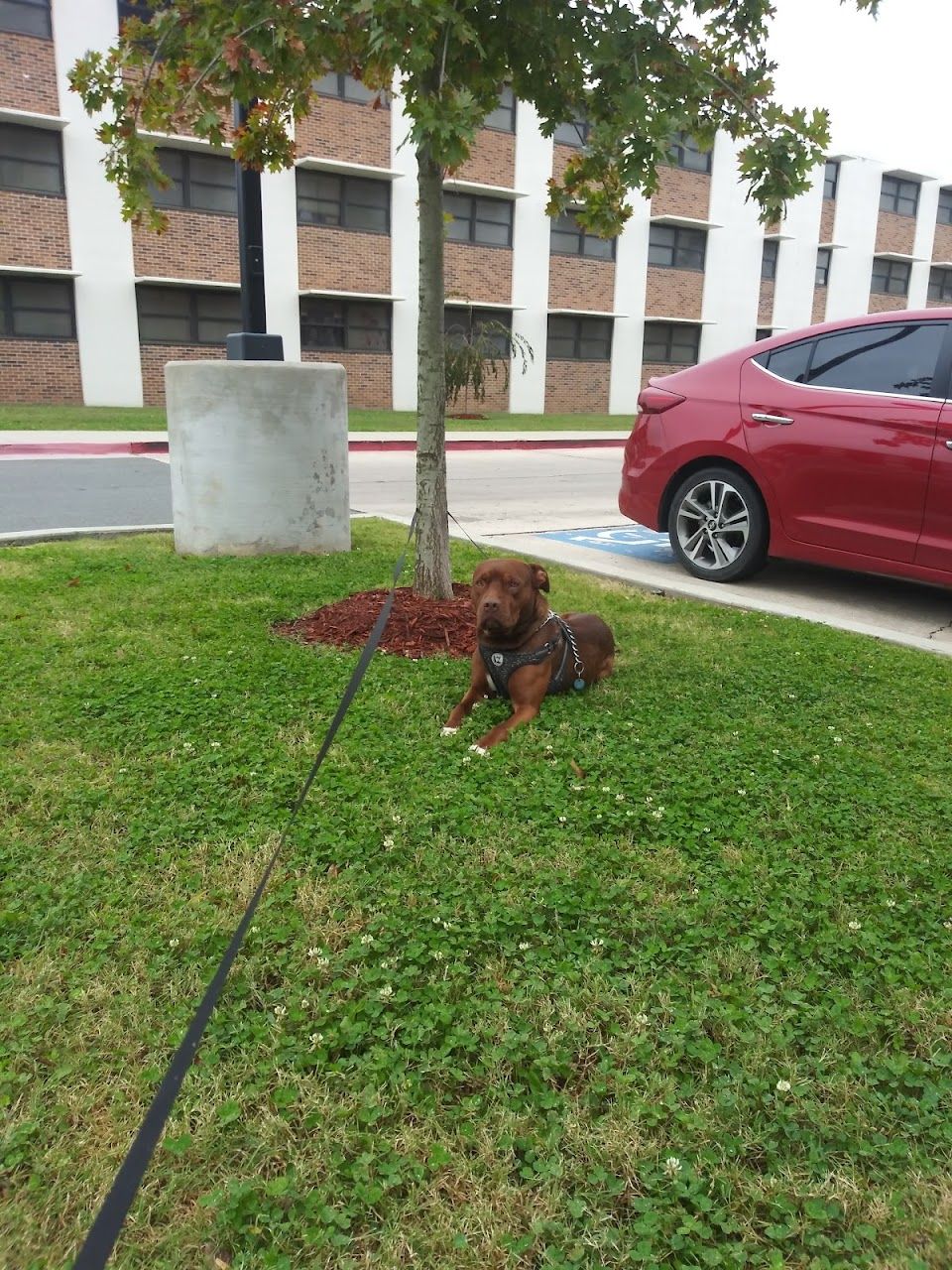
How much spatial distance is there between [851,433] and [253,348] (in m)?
3.87

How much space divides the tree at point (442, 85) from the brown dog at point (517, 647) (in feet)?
4.70

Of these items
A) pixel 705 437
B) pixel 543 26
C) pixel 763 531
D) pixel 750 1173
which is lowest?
pixel 750 1173

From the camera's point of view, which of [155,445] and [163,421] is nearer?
[155,445]

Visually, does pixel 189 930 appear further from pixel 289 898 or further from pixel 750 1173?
pixel 750 1173

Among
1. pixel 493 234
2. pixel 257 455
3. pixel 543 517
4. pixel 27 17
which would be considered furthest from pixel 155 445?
pixel 493 234

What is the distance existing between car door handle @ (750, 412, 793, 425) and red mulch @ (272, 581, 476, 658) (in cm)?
238

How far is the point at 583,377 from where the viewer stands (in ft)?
101

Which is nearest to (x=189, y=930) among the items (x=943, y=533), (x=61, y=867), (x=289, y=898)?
(x=289, y=898)

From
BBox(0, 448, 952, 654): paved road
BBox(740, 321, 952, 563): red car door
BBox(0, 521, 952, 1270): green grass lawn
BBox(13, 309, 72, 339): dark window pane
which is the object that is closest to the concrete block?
BBox(0, 448, 952, 654): paved road

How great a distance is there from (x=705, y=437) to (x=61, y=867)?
5.06 m

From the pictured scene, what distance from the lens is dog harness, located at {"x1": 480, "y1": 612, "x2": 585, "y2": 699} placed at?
390cm

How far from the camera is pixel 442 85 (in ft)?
10.6

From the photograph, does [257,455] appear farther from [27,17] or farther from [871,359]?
[27,17]

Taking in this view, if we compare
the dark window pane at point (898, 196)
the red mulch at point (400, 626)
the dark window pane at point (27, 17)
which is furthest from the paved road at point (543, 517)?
the dark window pane at point (898, 196)
